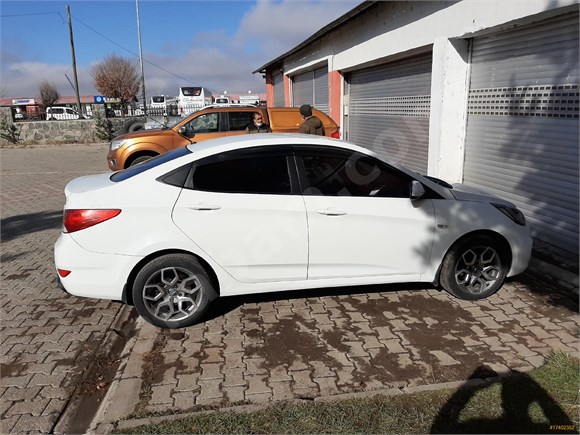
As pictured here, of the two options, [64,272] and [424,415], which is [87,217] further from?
[424,415]

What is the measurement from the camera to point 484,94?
7023 millimetres

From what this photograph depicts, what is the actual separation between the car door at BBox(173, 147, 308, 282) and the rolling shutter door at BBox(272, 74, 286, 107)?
1936 centimetres

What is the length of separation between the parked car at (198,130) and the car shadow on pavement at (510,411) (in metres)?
7.49

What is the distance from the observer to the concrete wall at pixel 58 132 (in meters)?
22.9

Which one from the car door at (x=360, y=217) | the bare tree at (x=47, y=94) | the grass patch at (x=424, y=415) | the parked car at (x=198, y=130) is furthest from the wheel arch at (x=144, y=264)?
the bare tree at (x=47, y=94)

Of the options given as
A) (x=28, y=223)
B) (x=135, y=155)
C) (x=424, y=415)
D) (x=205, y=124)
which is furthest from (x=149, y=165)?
(x=205, y=124)

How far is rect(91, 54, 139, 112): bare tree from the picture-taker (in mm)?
47500

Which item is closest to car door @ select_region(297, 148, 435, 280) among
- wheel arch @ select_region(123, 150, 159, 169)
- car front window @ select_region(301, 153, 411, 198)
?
car front window @ select_region(301, 153, 411, 198)

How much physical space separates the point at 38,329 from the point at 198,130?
23.3 ft

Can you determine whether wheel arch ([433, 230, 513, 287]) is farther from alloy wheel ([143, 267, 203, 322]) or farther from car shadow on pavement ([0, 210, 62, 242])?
car shadow on pavement ([0, 210, 62, 242])

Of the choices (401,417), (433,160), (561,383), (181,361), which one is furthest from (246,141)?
(433,160)

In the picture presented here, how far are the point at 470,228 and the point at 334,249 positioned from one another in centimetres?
131

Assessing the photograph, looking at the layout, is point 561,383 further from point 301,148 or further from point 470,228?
point 301,148

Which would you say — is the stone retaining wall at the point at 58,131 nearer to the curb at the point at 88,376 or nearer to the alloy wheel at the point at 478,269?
the curb at the point at 88,376
